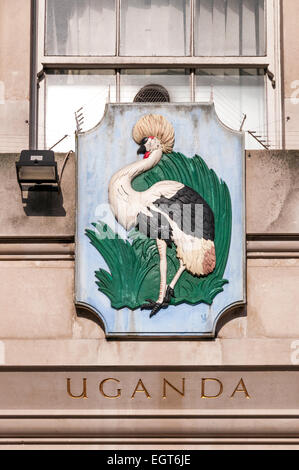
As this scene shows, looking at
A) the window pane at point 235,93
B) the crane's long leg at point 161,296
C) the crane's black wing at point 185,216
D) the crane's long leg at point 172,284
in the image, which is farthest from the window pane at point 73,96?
the crane's long leg at point 172,284

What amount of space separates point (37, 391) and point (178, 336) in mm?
1901

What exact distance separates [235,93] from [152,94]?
119 cm

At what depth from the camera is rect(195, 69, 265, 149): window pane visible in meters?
17.1

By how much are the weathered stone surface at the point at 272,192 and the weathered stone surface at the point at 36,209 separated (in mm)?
2294

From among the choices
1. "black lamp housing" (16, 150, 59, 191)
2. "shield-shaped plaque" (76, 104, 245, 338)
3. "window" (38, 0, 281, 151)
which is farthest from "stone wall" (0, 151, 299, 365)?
"window" (38, 0, 281, 151)

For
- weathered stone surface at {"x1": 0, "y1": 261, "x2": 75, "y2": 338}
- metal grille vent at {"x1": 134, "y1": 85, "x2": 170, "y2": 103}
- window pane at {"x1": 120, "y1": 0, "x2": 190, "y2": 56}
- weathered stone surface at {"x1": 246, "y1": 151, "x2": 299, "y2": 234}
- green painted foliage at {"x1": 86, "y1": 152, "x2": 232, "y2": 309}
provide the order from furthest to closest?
window pane at {"x1": 120, "y1": 0, "x2": 190, "y2": 56}, metal grille vent at {"x1": 134, "y1": 85, "x2": 170, "y2": 103}, weathered stone surface at {"x1": 246, "y1": 151, "x2": 299, "y2": 234}, weathered stone surface at {"x1": 0, "y1": 261, "x2": 75, "y2": 338}, green painted foliage at {"x1": 86, "y1": 152, "x2": 232, "y2": 309}

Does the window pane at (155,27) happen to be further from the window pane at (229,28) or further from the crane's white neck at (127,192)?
the crane's white neck at (127,192)

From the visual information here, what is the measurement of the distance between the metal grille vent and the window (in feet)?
0.19

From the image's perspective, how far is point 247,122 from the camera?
56.1ft

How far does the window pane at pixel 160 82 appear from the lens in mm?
17203

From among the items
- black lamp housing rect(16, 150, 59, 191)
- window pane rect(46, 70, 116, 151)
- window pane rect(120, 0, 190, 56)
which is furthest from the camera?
window pane rect(120, 0, 190, 56)

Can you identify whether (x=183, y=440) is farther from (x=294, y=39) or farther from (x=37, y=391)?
(x=294, y=39)

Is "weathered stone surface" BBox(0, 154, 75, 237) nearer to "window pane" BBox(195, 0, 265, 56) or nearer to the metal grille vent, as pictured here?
the metal grille vent
